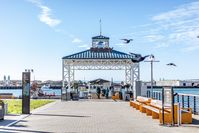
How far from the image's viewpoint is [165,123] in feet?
51.2

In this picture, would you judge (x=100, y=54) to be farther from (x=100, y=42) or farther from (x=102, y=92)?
(x=102, y=92)

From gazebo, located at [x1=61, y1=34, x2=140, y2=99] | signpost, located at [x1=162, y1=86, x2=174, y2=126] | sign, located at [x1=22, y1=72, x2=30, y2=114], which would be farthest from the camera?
gazebo, located at [x1=61, y1=34, x2=140, y2=99]

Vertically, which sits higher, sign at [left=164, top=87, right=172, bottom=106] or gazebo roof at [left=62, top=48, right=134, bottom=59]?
gazebo roof at [left=62, top=48, right=134, bottom=59]

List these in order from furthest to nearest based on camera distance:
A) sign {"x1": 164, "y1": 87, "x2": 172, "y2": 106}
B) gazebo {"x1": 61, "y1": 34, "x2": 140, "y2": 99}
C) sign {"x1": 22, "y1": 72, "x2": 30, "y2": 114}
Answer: gazebo {"x1": 61, "y1": 34, "x2": 140, "y2": 99} → sign {"x1": 22, "y1": 72, "x2": 30, "y2": 114} → sign {"x1": 164, "y1": 87, "x2": 172, "y2": 106}

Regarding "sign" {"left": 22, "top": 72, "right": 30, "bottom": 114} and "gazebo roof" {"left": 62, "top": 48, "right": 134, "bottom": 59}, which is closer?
"sign" {"left": 22, "top": 72, "right": 30, "bottom": 114}

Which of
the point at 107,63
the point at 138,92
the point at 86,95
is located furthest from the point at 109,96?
the point at 138,92

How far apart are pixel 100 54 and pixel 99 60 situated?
943 mm

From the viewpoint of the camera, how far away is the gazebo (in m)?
39.5

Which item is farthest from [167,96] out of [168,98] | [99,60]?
[99,60]

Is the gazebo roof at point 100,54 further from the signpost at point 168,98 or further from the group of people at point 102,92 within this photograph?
the signpost at point 168,98

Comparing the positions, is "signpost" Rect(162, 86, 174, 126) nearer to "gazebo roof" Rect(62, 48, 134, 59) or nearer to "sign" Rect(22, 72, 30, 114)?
"sign" Rect(22, 72, 30, 114)

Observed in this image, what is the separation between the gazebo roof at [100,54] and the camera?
39.7m

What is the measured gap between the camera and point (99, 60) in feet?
130

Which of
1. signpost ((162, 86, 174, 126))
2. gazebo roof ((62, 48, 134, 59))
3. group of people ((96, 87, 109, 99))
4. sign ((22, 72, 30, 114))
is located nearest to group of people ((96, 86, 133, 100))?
group of people ((96, 87, 109, 99))
